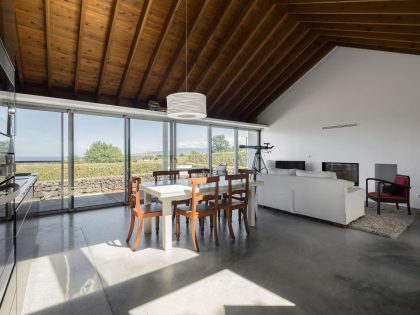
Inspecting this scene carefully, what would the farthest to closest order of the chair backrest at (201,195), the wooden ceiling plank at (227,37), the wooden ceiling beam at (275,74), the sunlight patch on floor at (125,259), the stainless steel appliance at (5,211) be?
the wooden ceiling beam at (275,74) < the wooden ceiling plank at (227,37) < the chair backrest at (201,195) < the sunlight patch on floor at (125,259) < the stainless steel appliance at (5,211)

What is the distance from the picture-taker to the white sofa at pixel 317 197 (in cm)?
380

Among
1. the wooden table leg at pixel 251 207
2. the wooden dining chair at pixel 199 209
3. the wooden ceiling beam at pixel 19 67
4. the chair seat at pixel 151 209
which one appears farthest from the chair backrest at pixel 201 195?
the wooden ceiling beam at pixel 19 67

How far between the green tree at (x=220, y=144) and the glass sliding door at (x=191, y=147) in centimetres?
A: 29

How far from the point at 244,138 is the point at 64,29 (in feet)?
21.1

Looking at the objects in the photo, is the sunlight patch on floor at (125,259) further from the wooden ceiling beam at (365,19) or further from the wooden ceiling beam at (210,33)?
the wooden ceiling beam at (365,19)

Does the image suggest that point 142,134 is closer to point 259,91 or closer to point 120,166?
point 120,166

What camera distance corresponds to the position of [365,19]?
384cm

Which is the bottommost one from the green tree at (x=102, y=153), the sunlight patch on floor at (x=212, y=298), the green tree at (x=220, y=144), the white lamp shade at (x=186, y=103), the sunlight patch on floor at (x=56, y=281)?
the sunlight patch on floor at (x=212, y=298)

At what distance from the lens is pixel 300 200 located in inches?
170

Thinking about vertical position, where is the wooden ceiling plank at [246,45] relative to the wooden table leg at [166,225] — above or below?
above

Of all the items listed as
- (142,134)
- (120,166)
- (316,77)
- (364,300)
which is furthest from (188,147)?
(364,300)

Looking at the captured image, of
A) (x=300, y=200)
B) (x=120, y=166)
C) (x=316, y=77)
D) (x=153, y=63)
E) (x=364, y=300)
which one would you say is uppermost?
(x=316, y=77)

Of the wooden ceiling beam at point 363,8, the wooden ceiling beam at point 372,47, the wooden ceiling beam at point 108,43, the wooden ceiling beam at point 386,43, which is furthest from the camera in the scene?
the wooden ceiling beam at point 372,47

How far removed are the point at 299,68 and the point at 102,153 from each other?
6.04 meters
